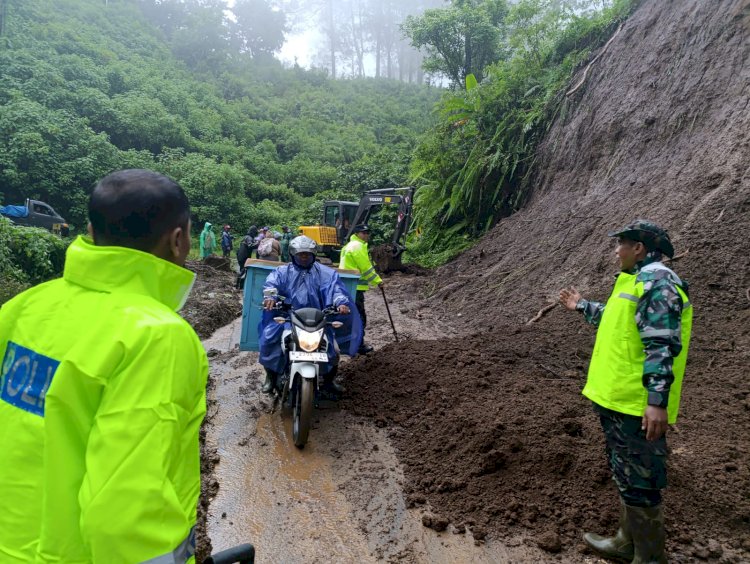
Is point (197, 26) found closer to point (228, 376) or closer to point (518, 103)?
point (518, 103)

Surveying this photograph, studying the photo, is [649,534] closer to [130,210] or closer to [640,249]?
[640,249]

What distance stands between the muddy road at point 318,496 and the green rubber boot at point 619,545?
0.34 meters

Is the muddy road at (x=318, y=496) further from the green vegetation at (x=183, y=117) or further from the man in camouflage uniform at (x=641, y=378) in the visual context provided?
the green vegetation at (x=183, y=117)

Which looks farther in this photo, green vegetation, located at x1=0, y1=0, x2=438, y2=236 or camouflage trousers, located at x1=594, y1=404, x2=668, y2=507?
green vegetation, located at x1=0, y1=0, x2=438, y2=236

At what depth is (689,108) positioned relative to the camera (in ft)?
31.0

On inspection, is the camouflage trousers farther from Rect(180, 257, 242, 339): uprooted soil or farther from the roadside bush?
the roadside bush

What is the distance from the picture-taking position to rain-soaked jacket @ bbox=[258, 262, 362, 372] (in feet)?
18.5

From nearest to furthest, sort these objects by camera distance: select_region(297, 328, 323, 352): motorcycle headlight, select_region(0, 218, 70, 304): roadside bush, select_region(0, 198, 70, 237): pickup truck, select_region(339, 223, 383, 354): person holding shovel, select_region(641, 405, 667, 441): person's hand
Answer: select_region(641, 405, 667, 441): person's hand < select_region(297, 328, 323, 352): motorcycle headlight < select_region(339, 223, 383, 354): person holding shovel < select_region(0, 218, 70, 304): roadside bush < select_region(0, 198, 70, 237): pickup truck

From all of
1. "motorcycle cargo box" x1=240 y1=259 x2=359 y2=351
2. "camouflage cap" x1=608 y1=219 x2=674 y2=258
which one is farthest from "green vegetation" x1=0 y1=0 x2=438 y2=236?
"camouflage cap" x1=608 y1=219 x2=674 y2=258

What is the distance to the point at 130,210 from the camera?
4.68 feet

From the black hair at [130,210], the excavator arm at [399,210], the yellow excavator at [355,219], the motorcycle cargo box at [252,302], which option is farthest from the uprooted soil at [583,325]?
the black hair at [130,210]

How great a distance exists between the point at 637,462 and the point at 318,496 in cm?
232

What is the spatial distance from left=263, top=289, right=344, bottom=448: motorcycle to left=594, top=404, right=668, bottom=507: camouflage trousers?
2664mm

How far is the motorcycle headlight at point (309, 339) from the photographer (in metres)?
5.02
